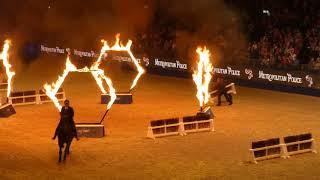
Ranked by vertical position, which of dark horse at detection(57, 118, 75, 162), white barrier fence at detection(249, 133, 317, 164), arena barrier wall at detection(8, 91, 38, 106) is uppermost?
arena barrier wall at detection(8, 91, 38, 106)

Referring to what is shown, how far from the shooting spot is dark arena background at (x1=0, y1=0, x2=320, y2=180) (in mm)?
20797

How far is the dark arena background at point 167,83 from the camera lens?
68.2ft

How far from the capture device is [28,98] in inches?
1230

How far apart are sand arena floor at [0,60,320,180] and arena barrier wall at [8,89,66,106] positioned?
49 centimetres

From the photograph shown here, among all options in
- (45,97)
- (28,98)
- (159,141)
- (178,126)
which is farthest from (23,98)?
(159,141)

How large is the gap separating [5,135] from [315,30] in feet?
68.2

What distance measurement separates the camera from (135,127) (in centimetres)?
2625

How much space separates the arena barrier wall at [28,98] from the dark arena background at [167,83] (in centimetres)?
51

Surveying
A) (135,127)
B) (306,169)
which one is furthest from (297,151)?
(135,127)

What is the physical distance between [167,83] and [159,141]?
51.4 ft

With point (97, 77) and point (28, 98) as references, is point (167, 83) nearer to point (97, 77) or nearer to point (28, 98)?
point (97, 77)

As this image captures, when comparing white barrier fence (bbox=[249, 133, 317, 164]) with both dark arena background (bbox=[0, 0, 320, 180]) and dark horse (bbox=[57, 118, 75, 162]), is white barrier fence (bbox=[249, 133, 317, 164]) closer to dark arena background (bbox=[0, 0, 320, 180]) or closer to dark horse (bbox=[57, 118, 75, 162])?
dark arena background (bbox=[0, 0, 320, 180])

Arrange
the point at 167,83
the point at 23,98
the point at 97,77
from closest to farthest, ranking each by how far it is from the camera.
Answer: the point at 23,98 < the point at 97,77 < the point at 167,83

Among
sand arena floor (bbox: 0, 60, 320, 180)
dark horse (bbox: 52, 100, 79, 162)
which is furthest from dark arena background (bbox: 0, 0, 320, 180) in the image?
dark horse (bbox: 52, 100, 79, 162)
